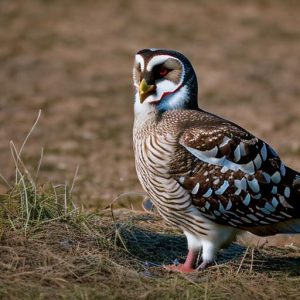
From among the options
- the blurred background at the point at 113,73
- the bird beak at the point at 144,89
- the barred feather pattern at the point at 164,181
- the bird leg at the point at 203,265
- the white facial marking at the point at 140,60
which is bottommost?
the blurred background at the point at 113,73

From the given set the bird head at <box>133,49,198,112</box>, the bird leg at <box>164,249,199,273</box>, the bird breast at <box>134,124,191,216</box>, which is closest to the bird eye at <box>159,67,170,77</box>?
the bird head at <box>133,49,198,112</box>

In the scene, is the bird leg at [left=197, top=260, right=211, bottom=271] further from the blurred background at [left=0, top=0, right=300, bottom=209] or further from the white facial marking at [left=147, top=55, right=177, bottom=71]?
the blurred background at [left=0, top=0, right=300, bottom=209]

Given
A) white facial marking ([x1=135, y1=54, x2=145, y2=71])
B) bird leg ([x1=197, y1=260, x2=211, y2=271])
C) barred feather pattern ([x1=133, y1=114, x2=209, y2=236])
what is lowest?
bird leg ([x1=197, y1=260, x2=211, y2=271])

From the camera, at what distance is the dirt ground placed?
11188 mm

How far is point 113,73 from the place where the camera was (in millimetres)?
15086

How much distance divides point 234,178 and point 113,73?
9.00 metres

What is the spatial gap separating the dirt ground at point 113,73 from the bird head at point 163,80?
2076mm

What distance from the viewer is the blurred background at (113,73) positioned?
36.8 feet

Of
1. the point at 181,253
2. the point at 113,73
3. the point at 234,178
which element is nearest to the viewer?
the point at 234,178

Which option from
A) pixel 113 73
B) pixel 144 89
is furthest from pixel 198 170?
A: pixel 113 73

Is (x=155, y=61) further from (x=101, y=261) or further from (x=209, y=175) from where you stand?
(x=101, y=261)

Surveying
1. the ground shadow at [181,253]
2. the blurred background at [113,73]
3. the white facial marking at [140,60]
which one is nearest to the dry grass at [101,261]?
the ground shadow at [181,253]

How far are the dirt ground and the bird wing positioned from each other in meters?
2.28

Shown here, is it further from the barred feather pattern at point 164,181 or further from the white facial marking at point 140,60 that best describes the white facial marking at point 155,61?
the barred feather pattern at point 164,181
